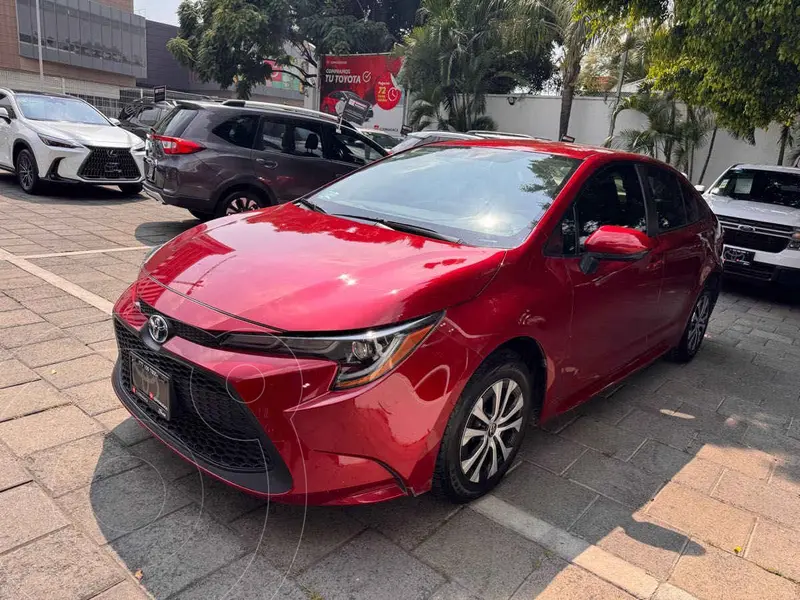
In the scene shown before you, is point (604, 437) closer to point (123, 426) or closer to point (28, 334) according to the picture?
point (123, 426)

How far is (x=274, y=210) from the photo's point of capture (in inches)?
139

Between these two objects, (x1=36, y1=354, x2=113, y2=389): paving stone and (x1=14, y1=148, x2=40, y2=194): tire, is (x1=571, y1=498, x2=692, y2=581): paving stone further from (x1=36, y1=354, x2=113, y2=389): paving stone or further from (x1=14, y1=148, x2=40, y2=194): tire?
(x1=14, y1=148, x2=40, y2=194): tire

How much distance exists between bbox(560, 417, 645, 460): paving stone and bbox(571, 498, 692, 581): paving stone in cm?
57

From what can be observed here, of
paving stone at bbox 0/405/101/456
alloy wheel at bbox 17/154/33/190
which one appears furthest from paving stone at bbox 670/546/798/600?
alloy wheel at bbox 17/154/33/190

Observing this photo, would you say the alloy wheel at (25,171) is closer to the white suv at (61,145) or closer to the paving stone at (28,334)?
the white suv at (61,145)

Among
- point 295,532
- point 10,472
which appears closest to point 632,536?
point 295,532

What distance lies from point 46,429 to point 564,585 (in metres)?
2.47

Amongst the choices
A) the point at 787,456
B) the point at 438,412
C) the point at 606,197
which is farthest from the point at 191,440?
the point at 787,456

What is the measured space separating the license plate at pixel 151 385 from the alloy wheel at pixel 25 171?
27.8ft

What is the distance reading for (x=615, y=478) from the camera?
10.6 feet

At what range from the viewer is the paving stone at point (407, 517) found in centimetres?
259

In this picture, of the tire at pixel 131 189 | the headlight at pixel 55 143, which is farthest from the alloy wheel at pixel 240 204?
the tire at pixel 131 189

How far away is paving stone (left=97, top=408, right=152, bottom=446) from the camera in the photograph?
10.1ft

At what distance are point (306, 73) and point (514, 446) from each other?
104 ft
